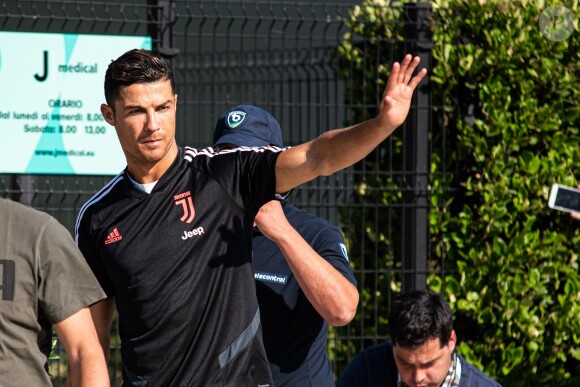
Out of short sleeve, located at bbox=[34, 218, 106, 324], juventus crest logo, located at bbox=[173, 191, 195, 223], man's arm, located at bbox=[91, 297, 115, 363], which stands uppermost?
juventus crest logo, located at bbox=[173, 191, 195, 223]

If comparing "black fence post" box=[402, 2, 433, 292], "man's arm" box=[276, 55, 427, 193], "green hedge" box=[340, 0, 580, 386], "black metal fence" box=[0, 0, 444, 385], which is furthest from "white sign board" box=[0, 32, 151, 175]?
"man's arm" box=[276, 55, 427, 193]

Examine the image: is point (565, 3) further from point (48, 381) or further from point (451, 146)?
point (48, 381)

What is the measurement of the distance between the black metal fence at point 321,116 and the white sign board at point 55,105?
8 cm

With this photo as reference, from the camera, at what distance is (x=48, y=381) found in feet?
9.67

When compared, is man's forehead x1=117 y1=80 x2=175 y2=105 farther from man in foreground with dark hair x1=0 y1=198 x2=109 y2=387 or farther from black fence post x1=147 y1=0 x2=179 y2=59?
black fence post x1=147 y1=0 x2=179 y2=59

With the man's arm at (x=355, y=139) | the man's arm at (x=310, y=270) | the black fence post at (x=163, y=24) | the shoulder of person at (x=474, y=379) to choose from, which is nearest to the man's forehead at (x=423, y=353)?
the shoulder of person at (x=474, y=379)

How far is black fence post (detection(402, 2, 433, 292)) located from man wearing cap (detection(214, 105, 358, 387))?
2932 millimetres

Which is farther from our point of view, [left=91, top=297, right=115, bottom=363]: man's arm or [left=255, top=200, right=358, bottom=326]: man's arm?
[left=255, top=200, right=358, bottom=326]: man's arm

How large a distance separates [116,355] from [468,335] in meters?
2.26

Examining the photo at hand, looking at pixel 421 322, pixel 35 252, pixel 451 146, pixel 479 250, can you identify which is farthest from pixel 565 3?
pixel 35 252

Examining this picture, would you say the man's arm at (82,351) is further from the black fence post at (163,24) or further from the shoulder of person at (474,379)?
the black fence post at (163,24)

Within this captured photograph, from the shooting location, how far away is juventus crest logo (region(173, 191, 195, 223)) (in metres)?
3.27

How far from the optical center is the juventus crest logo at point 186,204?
129 inches

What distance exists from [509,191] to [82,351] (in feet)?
14.2
